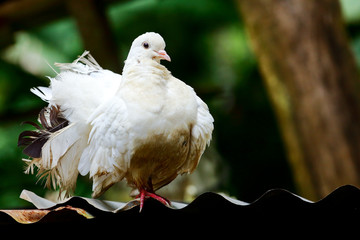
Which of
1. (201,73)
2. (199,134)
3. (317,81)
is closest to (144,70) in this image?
(199,134)

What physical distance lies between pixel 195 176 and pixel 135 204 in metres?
4.43

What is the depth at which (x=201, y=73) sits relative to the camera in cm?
717

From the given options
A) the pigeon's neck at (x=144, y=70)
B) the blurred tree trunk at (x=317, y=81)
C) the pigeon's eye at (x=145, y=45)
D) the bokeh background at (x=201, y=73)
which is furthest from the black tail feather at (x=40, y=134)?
the bokeh background at (x=201, y=73)

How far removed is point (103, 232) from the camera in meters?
2.13

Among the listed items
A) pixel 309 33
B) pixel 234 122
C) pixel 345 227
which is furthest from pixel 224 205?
pixel 234 122

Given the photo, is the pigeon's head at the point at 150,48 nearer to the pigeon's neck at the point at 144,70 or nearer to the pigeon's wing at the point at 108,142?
the pigeon's neck at the point at 144,70

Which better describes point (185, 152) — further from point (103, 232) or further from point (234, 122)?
point (234, 122)

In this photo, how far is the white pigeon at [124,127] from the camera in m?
2.37

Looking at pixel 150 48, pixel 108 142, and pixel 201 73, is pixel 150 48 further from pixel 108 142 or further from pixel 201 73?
pixel 201 73

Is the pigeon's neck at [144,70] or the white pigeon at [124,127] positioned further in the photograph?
the pigeon's neck at [144,70]

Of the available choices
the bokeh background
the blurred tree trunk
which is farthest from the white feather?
the bokeh background

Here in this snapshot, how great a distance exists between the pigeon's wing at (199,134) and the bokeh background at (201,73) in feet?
13.3

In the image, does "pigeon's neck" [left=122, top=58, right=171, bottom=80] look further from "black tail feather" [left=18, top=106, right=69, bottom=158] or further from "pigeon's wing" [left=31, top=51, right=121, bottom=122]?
"black tail feather" [left=18, top=106, right=69, bottom=158]

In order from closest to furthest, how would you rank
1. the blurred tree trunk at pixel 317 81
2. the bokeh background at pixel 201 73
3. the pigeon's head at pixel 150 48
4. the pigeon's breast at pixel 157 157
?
the pigeon's breast at pixel 157 157 → the pigeon's head at pixel 150 48 → the blurred tree trunk at pixel 317 81 → the bokeh background at pixel 201 73
